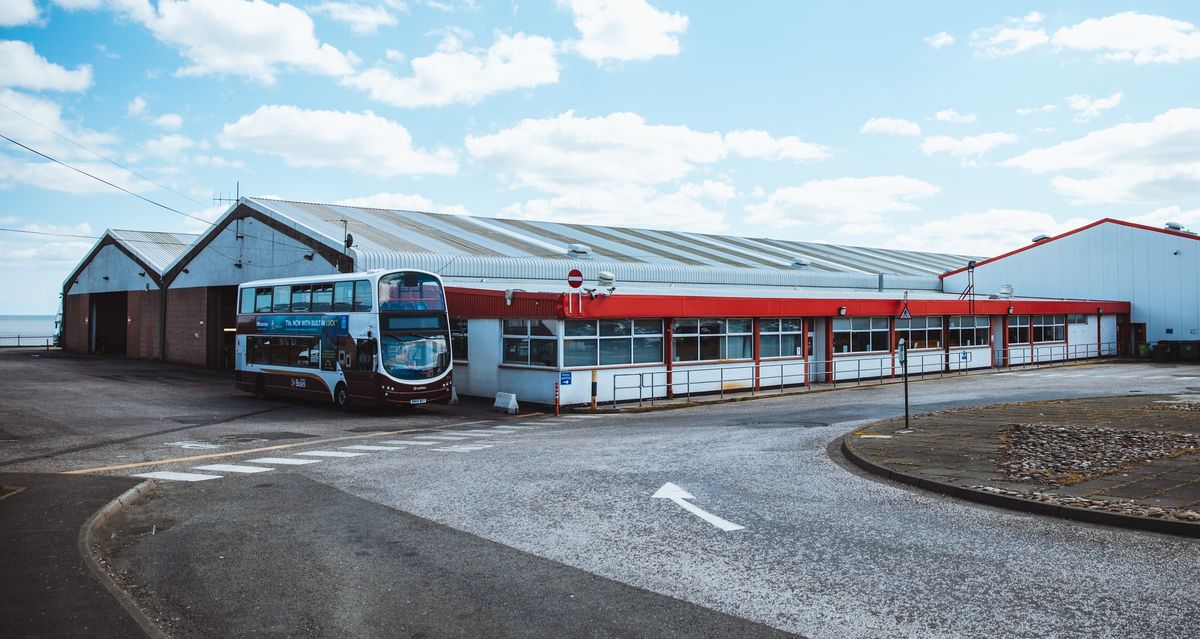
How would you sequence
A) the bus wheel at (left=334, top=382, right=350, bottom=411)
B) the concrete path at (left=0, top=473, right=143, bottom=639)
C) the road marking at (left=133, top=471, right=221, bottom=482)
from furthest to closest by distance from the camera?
1. the bus wheel at (left=334, top=382, right=350, bottom=411)
2. the road marking at (left=133, top=471, right=221, bottom=482)
3. the concrete path at (left=0, top=473, right=143, bottom=639)

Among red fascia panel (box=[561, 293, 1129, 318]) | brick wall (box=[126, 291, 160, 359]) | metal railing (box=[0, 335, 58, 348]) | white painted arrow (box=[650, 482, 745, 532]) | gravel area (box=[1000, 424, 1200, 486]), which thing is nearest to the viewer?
white painted arrow (box=[650, 482, 745, 532])

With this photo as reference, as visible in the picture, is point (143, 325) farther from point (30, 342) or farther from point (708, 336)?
point (30, 342)

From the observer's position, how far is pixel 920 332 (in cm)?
3697

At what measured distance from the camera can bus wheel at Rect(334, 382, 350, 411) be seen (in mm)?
24641

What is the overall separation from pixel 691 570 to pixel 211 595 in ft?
13.9

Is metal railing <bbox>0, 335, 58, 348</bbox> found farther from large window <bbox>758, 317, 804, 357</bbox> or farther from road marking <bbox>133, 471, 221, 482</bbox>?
road marking <bbox>133, 471, 221, 482</bbox>

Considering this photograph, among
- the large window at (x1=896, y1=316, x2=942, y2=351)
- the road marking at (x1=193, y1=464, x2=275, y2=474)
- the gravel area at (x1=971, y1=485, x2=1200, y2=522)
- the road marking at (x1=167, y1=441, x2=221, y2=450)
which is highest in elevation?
the large window at (x1=896, y1=316, x2=942, y2=351)

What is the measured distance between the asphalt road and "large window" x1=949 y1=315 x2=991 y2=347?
26.6 m

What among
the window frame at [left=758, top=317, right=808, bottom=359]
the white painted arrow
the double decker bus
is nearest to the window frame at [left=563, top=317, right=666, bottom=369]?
the double decker bus

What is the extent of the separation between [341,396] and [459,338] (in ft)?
18.7

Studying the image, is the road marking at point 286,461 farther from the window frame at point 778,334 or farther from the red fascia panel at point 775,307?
the window frame at point 778,334

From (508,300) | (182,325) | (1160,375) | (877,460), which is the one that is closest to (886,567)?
(877,460)

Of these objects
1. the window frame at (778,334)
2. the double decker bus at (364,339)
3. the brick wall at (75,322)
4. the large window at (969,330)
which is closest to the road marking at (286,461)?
the double decker bus at (364,339)

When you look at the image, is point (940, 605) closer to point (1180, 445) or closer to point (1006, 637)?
point (1006, 637)
